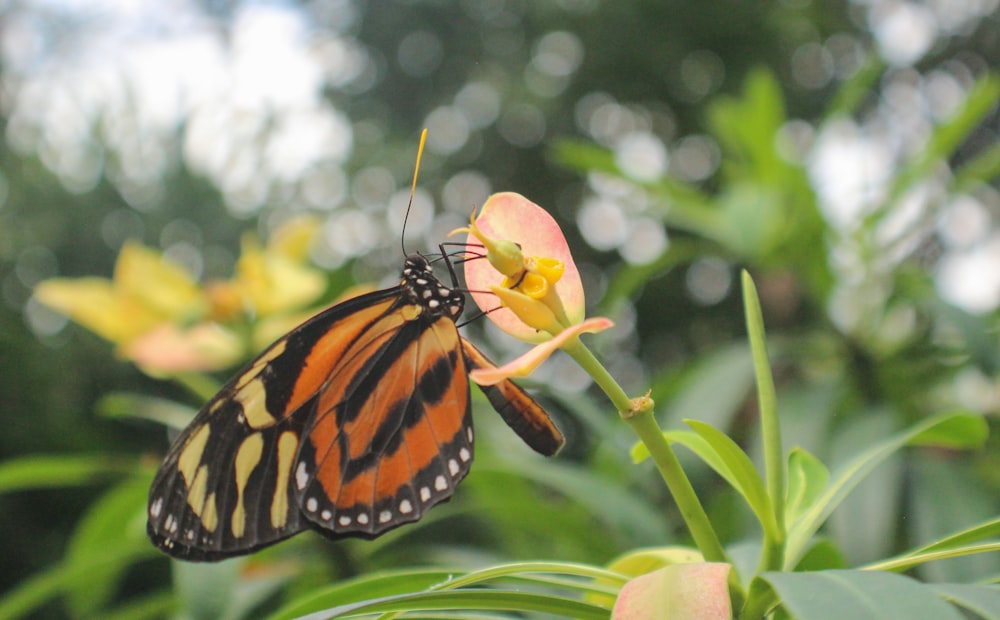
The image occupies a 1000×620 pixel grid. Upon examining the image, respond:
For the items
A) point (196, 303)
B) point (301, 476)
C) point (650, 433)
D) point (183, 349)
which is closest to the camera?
point (650, 433)

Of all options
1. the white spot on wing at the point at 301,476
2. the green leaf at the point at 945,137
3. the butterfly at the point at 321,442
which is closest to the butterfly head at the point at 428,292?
the butterfly at the point at 321,442

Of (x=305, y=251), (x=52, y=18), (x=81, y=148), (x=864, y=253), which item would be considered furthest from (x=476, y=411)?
(x=52, y=18)

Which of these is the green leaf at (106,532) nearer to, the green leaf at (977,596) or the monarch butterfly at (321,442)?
the monarch butterfly at (321,442)

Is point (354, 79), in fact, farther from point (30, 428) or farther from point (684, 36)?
point (30, 428)

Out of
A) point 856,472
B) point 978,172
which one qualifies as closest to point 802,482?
point 856,472

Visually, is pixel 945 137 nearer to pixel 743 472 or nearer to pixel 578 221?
pixel 743 472

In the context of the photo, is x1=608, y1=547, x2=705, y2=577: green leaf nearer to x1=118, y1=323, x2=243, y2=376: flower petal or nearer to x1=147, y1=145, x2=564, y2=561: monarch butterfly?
x1=147, y1=145, x2=564, y2=561: monarch butterfly
